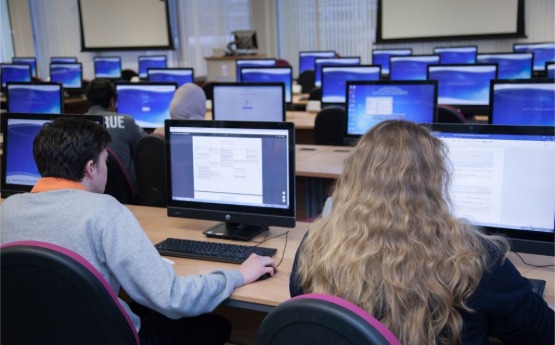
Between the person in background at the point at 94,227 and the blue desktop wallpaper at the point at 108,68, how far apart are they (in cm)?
911

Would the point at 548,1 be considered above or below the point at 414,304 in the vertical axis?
above

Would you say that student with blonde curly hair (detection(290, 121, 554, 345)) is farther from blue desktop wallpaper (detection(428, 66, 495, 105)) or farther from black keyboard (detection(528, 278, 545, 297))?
blue desktop wallpaper (detection(428, 66, 495, 105))

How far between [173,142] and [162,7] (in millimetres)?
9126

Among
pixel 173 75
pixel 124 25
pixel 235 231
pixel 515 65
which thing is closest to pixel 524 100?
pixel 235 231

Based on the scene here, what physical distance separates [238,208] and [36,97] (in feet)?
9.60

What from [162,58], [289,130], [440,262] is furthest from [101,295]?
[162,58]

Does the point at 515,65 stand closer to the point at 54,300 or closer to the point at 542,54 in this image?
the point at 542,54

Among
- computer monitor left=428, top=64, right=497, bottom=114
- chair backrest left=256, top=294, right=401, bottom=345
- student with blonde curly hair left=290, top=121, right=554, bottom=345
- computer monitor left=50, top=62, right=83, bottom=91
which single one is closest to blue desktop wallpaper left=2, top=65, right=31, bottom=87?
computer monitor left=50, top=62, right=83, bottom=91

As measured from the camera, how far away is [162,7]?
1066 centimetres

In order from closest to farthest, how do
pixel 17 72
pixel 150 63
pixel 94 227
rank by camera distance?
pixel 94 227, pixel 17 72, pixel 150 63

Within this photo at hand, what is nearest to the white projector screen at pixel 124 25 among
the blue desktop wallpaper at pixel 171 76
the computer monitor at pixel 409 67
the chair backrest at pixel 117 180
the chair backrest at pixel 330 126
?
the blue desktop wallpaper at pixel 171 76

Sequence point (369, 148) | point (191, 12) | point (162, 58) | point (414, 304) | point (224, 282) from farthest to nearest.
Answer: point (191, 12), point (162, 58), point (224, 282), point (369, 148), point (414, 304)

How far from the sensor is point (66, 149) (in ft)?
5.42

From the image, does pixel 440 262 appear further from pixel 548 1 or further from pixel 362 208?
pixel 548 1
